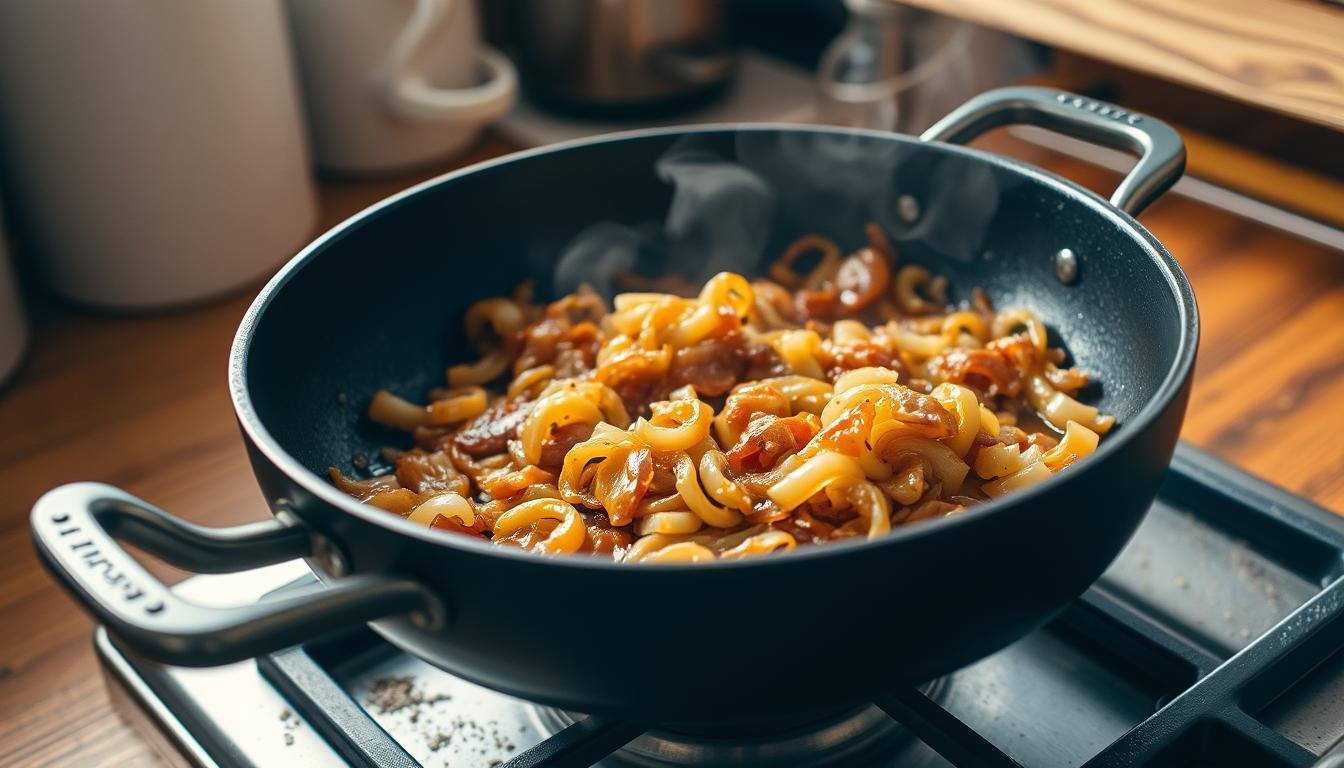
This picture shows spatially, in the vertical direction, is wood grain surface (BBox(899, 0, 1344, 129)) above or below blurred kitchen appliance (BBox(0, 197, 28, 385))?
above

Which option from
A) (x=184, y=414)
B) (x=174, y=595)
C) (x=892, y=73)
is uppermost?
(x=174, y=595)

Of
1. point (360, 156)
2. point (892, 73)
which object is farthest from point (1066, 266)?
point (360, 156)

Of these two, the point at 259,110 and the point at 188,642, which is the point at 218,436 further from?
the point at 188,642

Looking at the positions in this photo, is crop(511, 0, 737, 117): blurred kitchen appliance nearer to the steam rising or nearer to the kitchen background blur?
the kitchen background blur

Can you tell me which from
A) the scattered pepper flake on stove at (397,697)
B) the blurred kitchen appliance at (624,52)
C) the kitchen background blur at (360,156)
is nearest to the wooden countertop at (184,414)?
the kitchen background blur at (360,156)

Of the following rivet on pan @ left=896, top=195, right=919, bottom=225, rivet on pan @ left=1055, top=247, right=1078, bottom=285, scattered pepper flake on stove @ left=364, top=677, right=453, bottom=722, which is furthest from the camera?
rivet on pan @ left=896, top=195, right=919, bottom=225

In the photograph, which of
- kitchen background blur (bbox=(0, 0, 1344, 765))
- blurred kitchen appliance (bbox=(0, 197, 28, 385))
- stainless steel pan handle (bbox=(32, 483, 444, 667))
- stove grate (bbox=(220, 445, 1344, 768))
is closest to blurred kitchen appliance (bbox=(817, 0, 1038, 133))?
kitchen background blur (bbox=(0, 0, 1344, 765))

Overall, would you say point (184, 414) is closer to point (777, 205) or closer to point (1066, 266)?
point (777, 205)
